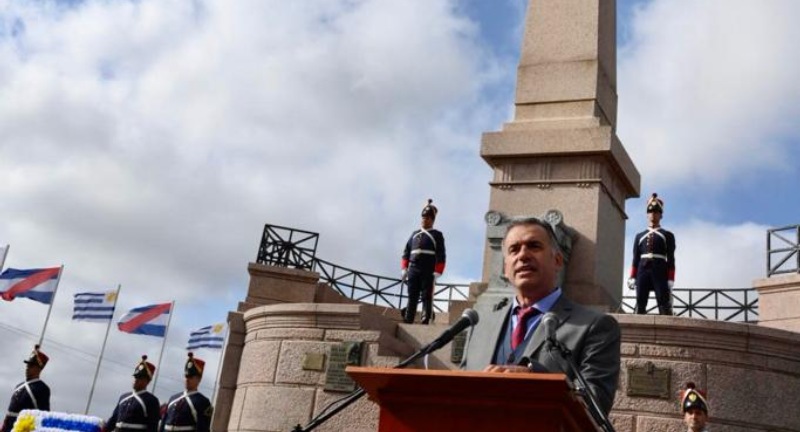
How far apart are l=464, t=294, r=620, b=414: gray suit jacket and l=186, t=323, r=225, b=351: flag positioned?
18.8 m

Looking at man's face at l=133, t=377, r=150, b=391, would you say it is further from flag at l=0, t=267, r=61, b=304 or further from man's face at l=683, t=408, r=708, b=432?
flag at l=0, t=267, r=61, b=304

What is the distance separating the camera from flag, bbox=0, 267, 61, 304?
19609 millimetres

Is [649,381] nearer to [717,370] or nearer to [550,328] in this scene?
[717,370]

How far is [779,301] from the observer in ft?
48.1

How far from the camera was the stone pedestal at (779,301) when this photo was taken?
14.4 metres

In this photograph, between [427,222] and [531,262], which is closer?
[531,262]

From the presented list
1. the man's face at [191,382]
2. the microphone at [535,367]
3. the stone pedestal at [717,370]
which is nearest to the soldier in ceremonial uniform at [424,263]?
the stone pedestal at [717,370]

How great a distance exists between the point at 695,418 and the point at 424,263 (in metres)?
5.74

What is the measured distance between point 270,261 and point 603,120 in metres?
7.68

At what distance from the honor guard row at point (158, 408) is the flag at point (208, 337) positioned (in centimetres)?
1215

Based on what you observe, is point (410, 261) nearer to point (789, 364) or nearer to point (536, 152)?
point (536, 152)

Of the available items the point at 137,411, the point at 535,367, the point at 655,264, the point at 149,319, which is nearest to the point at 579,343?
the point at 535,367

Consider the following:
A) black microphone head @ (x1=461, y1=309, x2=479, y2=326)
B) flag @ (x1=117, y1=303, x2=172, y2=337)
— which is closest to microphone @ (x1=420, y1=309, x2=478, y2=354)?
black microphone head @ (x1=461, y1=309, x2=479, y2=326)

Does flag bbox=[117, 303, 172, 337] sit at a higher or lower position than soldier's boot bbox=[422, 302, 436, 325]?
higher
